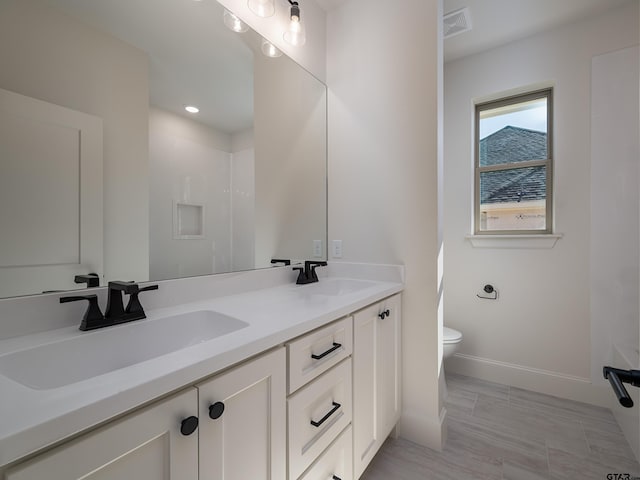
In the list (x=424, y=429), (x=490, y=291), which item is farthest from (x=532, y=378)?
(x=424, y=429)

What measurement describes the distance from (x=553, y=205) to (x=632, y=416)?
4.35ft

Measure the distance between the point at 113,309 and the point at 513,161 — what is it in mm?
2754

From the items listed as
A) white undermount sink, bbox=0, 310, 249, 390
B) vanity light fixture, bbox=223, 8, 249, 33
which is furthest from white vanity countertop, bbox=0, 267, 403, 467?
vanity light fixture, bbox=223, 8, 249, 33

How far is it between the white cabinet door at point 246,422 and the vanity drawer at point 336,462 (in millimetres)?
189

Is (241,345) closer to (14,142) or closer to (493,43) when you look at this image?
(14,142)

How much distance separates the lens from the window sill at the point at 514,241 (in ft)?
6.83

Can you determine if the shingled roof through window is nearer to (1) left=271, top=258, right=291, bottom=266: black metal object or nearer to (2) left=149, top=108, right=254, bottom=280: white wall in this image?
(1) left=271, top=258, right=291, bottom=266: black metal object

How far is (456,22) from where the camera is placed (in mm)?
2006

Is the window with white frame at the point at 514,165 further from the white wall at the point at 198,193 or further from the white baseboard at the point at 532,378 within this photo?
the white wall at the point at 198,193

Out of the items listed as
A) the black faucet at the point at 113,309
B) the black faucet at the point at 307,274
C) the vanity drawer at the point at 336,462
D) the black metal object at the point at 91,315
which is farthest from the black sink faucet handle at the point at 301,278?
the black metal object at the point at 91,315

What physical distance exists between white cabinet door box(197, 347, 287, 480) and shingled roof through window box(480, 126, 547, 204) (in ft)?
7.69

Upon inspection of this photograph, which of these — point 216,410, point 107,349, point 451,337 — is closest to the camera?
point 216,410

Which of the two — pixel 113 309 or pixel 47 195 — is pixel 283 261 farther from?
pixel 47 195

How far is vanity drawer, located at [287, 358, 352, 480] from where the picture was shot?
2.75 feet
